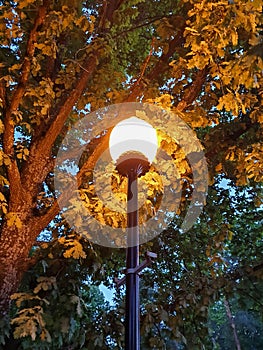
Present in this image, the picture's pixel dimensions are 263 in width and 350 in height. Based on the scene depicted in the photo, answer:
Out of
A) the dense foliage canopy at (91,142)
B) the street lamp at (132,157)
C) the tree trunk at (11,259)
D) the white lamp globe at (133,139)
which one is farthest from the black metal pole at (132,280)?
the tree trunk at (11,259)

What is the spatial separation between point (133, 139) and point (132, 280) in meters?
0.60

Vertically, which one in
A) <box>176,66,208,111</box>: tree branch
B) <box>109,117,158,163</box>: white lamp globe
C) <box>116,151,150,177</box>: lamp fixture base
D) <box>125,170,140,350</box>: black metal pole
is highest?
<box>176,66,208,111</box>: tree branch

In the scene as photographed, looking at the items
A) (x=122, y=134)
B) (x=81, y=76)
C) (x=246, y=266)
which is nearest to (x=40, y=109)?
(x=81, y=76)

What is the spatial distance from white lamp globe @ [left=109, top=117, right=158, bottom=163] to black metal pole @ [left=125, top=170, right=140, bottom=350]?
0.10m

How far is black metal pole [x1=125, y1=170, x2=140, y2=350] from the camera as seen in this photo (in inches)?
57.8

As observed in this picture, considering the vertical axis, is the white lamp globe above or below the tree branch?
below

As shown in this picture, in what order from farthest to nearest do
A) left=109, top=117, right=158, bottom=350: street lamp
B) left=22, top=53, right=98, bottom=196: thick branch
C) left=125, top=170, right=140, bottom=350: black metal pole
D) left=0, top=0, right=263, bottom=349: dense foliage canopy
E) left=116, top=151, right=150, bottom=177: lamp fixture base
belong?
left=22, top=53, right=98, bottom=196: thick branch, left=0, top=0, right=263, bottom=349: dense foliage canopy, left=116, top=151, right=150, bottom=177: lamp fixture base, left=109, top=117, right=158, bottom=350: street lamp, left=125, top=170, right=140, bottom=350: black metal pole

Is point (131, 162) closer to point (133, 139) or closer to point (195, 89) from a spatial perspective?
point (133, 139)

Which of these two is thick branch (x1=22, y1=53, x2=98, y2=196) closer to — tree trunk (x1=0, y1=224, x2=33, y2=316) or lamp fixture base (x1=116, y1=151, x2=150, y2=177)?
tree trunk (x1=0, y1=224, x2=33, y2=316)

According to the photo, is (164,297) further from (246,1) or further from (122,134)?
(246,1)

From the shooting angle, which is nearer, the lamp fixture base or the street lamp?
the street lamp

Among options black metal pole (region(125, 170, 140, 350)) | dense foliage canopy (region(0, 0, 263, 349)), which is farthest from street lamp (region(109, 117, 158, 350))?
dense foliage canopy (region(0, 0, 263, 349))

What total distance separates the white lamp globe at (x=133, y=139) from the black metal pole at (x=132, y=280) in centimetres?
10

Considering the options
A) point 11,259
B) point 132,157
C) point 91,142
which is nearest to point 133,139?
point 132,157
